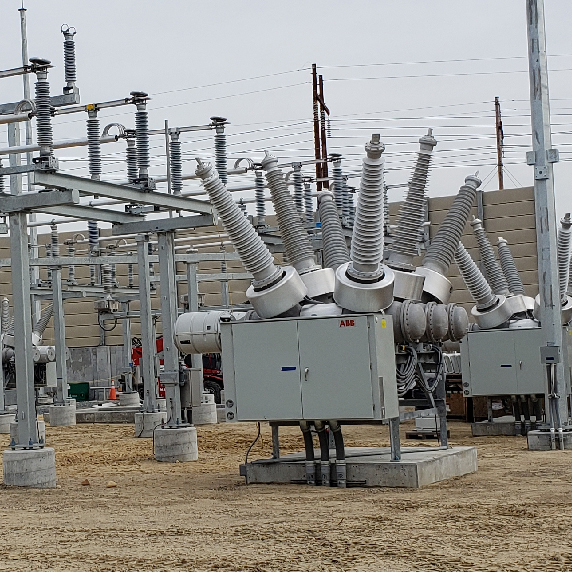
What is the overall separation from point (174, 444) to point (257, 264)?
4679 mm

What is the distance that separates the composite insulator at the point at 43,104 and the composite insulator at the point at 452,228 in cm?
495

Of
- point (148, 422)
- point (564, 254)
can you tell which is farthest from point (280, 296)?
point (148, 422)

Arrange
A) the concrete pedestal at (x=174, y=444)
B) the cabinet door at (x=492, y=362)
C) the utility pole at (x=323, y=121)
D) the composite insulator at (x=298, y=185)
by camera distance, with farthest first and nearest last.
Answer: the utility pole at (x=323, y=121), the composite insulator at (x=298, y=185), the cabinet door at (x=492, y=362), the concrete pedestal at (x=174, y=444)

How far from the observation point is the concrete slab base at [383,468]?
11586mm

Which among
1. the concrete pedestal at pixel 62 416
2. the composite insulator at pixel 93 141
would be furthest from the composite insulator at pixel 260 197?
the concrete pedestal at pixel 62 416

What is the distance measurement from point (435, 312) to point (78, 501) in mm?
4645

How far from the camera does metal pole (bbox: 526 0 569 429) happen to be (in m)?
15.3

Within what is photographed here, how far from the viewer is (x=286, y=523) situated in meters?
9.17

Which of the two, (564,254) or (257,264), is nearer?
(257,264)

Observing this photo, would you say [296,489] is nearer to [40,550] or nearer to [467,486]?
[467,486]

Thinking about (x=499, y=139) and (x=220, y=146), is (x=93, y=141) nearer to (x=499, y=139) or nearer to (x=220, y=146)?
(x=220, y=146)

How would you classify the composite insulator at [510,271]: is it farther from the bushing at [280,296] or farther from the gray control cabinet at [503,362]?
the bushing at [280,296]

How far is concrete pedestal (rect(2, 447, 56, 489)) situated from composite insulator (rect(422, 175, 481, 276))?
17.6 feet

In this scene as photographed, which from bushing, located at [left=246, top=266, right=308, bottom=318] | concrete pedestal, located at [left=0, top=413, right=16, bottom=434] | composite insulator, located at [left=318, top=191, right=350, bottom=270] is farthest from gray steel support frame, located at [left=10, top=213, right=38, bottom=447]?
concrete pedestal, located at [left=0, top=413, right=16, bottom=434]
